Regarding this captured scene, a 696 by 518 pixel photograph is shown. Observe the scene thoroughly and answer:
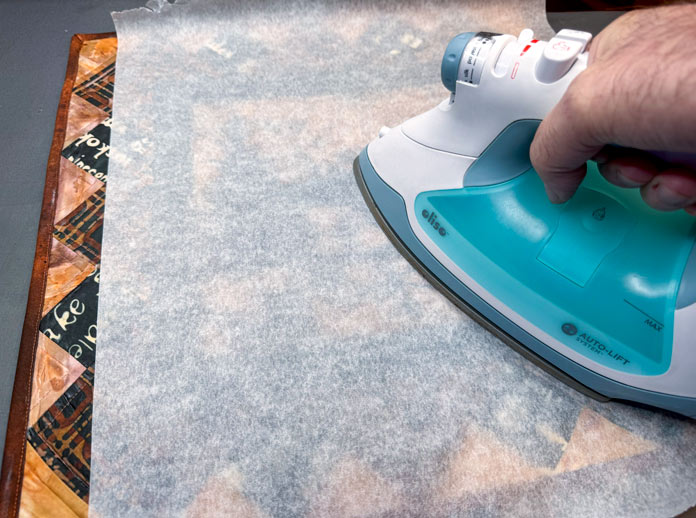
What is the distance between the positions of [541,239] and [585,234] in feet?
0.19

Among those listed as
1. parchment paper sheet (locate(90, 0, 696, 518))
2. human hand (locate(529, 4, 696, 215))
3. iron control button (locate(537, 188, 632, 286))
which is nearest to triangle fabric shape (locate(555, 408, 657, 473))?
parchment paper sheet (locate(90, 0, 696, 518))

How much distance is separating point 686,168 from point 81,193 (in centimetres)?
98

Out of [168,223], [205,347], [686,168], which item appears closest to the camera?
[686,168]

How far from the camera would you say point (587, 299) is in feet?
2.37

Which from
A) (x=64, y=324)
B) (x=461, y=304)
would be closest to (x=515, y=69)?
(x=461, y=304)

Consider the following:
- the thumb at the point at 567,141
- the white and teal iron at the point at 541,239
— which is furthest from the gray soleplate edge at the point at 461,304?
the thumb at the point at 567,141

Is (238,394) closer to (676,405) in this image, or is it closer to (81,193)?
(81,193)

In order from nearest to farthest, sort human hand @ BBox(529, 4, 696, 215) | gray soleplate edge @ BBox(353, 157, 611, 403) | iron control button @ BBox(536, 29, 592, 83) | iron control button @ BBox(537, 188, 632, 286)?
human hand @ BBox(529, 4, 696, 215) → iron control button @ BBox(536, 29, 592, 83) → iron control button @ BBox(537, 188, 632, 286) → gray soleplate edge @ BBox(353, 157, 611, 403)

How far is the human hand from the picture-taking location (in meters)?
0.41

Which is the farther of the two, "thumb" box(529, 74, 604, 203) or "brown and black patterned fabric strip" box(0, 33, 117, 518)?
"brown and black patterned fabric strip" box(0, 33, 117, 518)

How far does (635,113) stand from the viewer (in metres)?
0.44

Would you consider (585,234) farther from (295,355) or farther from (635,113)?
(295,355)

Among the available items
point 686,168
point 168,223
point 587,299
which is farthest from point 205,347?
point 686,168

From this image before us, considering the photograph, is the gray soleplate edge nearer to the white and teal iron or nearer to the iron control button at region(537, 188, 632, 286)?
the white and teal iron
